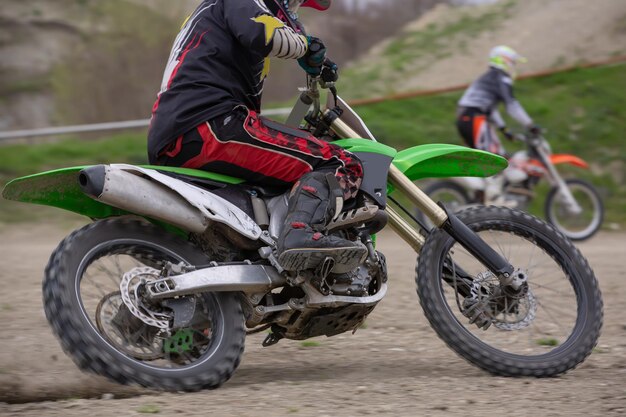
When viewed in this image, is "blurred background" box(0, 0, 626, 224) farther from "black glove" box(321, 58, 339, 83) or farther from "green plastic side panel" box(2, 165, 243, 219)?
"green plastic side panel" box(2, 165, 243, 219)

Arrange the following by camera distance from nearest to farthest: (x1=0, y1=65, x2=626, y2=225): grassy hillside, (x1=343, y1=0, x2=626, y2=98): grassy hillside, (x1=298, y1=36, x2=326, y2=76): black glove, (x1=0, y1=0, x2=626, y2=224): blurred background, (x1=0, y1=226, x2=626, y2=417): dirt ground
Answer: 1. (x1=0, y1=226, x2=626, y2=417): dirt ground
2. (x1=298, y1=36, x2=326, y2=76): black glove
3. (x1=0, y1=65, x2=626, y2=225): grassy hillside
4. (x1=0, y1=0, x2=626, y2=224): blurred background
5. (x1=343, y1=0, x2=626, y2=98): grassy hillside

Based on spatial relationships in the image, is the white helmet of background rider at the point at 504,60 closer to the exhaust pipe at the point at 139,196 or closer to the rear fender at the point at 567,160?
the rear fender at the point at 567,160

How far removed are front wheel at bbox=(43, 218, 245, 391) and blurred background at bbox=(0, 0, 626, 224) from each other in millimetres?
8770

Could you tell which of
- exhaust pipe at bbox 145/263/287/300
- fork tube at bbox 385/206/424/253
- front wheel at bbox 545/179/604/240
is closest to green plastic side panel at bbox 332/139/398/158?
fork tube at bbox 385/206/424/253

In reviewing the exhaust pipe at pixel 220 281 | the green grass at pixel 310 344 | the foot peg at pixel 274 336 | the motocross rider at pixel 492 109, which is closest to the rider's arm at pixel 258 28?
the exhaust pipe at pixel 220 281

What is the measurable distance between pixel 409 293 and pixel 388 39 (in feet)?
54.2

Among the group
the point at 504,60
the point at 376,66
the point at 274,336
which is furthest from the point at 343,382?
the point at 376,66

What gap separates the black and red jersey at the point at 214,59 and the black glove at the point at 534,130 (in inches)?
285

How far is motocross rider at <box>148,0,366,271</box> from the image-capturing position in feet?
13.7

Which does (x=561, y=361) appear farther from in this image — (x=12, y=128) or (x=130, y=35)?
(x=12, y=128)

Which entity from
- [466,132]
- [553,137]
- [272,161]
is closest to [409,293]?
[272,161]

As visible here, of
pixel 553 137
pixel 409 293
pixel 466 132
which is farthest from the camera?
pixel 553 137

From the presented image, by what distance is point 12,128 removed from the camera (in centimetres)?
2252

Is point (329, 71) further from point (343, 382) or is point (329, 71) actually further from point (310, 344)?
point (310, 344)
